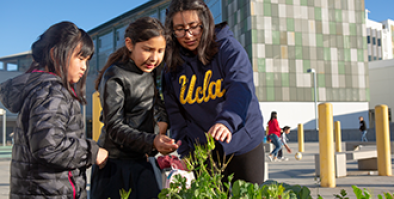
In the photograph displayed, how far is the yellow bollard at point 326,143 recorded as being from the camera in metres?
5.97

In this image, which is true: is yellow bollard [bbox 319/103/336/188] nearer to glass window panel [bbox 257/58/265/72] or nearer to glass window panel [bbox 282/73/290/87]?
glass window panel [bbox 257/58/265/72]

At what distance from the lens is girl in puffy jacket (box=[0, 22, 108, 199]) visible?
1.57 m

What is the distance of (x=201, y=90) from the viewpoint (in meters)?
2.22

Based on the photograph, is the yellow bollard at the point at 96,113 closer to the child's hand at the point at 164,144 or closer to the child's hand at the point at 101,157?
the child's hand at the point at 101,157

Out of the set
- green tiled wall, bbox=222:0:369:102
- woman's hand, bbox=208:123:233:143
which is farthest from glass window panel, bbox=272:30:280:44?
woman's hand, bbox=208:123:233:143

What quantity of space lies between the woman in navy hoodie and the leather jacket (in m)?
0.21

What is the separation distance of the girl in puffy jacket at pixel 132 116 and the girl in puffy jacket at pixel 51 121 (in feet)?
0.48

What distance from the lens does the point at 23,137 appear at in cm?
167

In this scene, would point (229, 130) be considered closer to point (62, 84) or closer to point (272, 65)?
point (62, 84)

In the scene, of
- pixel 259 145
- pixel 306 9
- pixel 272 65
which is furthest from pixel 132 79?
pixel 306 9

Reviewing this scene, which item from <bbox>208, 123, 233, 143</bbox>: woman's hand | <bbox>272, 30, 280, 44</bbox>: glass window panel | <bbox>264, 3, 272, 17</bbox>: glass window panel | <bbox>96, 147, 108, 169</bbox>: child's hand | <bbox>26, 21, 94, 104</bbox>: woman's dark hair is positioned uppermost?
<bbox>264, 3, 272, 17</bbox>: glass window panel

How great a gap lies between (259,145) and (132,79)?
3.04 ft

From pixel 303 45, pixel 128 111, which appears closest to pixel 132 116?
pixel 128 111

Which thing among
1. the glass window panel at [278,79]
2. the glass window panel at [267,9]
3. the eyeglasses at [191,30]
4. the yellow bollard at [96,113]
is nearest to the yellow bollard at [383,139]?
the eyeglasses at [191,30]
